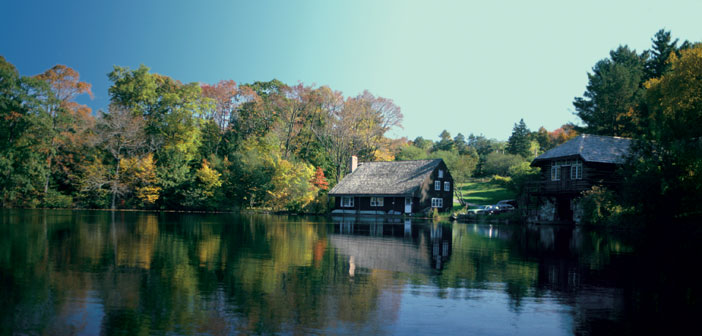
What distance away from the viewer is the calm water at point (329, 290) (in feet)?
30.3

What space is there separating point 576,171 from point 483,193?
34976mm

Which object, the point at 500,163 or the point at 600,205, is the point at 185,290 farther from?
the point at 500,163

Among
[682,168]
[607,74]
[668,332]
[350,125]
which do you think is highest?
[607,74]

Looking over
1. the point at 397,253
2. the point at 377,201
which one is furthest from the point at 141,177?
the point at 397,253

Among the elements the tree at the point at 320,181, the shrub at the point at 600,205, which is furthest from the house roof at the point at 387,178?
the shrub at the point at 600,205

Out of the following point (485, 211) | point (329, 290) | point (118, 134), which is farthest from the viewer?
point (118, 134)

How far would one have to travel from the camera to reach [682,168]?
28344mm

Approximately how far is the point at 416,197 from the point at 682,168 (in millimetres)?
35142

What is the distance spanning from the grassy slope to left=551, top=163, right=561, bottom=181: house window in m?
19.4

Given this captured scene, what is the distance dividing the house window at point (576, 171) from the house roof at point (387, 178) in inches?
740

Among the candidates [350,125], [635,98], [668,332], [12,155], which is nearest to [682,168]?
[668,332]

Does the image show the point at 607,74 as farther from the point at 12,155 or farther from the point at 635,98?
the point at 12,155

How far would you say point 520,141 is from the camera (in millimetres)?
97750

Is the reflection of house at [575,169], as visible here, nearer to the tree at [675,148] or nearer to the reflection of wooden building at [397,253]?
the tree at [675,148]
